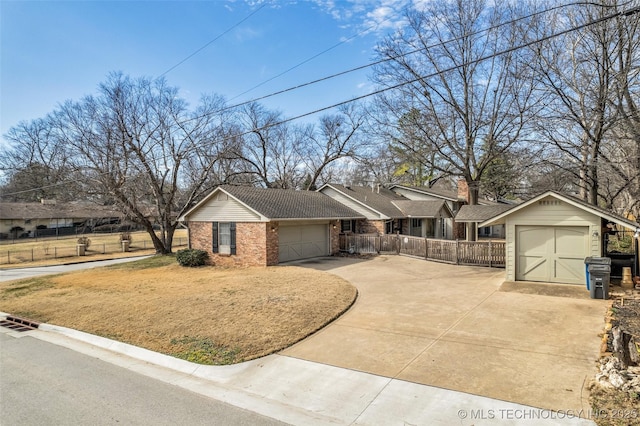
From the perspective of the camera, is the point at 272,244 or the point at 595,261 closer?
the point at 595,261

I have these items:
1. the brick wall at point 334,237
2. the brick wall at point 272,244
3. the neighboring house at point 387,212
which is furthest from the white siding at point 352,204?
the brick wall at point 272,244

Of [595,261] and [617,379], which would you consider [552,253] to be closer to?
[595,261]

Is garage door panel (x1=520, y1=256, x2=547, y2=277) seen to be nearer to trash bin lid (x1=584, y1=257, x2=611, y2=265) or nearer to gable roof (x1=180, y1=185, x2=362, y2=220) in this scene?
trash bin lid (x1=584, y1=257, x2=611, y2=265)

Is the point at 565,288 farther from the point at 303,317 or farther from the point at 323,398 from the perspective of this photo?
the point at 323,398

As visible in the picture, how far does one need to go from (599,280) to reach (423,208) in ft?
59.0

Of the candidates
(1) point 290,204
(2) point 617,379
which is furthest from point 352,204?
(2) point 617,379

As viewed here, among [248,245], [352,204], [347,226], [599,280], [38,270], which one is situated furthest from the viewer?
[352,204]

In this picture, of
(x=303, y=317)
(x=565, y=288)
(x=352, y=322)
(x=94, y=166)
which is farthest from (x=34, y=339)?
(x=94, y=166)

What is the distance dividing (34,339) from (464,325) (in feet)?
32.9

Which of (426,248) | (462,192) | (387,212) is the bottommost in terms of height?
(426,248)

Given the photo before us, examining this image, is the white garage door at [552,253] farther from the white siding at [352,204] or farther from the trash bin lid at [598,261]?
the white siding at [352,204]

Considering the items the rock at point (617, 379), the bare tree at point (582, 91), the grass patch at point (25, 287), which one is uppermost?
the bare tree at point (582, 91)

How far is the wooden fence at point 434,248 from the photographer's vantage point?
16391 millimetres

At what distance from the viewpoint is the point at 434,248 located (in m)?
18.5
